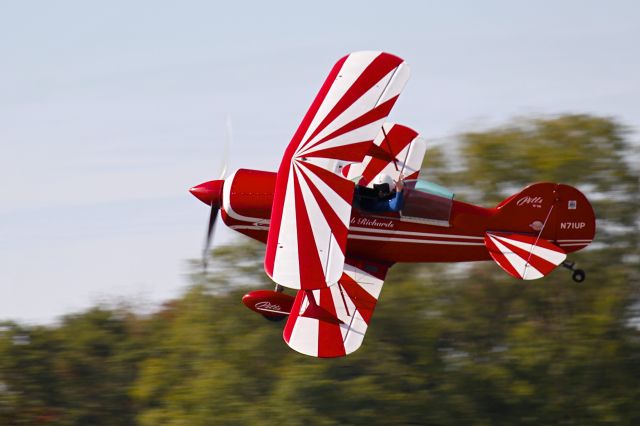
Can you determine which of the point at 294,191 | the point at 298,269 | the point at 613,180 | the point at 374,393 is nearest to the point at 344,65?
the point at 294,191

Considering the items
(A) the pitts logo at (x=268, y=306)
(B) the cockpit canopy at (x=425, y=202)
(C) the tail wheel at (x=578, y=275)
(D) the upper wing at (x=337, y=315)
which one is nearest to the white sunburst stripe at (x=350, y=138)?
(B) the cockpit canopy at (x=425, y=202)

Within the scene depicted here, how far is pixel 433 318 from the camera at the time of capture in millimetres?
27234

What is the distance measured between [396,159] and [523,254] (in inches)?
96.4

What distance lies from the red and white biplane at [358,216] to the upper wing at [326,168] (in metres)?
0.01

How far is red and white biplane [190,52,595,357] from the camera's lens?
41.1 feet

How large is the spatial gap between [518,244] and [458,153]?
47.3 ft

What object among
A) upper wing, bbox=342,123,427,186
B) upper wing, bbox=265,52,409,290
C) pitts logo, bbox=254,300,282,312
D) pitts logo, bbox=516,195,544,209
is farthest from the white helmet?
pitts logo, bbox=254,300,282,312

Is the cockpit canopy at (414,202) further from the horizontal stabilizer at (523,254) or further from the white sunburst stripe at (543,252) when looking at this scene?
the white sunburst stripe at (543,252)

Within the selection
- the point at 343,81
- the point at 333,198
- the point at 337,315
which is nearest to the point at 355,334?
the point at 337,315

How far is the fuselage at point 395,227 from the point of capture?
46.0ft

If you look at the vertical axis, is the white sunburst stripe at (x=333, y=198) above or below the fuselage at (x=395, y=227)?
above

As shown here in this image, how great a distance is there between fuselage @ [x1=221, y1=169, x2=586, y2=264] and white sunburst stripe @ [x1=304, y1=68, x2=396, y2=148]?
1.26m

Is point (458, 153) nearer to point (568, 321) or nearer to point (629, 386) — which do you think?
point (568, 321)

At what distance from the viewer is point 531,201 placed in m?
14.6
